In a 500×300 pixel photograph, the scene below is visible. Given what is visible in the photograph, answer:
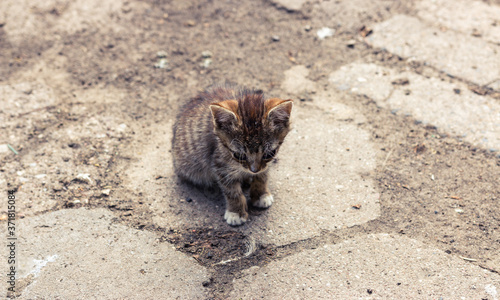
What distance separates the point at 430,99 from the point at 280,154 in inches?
69.3

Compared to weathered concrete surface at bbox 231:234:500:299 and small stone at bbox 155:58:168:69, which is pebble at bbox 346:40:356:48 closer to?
small stone at bbox 155:58:168:69

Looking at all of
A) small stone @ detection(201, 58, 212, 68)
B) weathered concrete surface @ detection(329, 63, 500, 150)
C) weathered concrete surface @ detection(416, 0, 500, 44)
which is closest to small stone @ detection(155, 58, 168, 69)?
small stone @ detection(201, 58, 212, 68)

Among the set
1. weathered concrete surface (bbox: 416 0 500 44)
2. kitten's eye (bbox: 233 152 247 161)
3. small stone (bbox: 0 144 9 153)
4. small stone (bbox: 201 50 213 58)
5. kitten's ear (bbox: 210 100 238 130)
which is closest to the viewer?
kitten's ear (bbox: 210 100 238 130)

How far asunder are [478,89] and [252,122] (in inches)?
114

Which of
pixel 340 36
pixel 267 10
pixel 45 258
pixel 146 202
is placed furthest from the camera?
pixel 267 10

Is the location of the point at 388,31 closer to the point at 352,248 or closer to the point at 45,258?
the point at 352,248

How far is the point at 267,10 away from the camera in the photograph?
228 inches

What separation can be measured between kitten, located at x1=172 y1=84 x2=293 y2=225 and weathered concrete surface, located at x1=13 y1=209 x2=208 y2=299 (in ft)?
2.14

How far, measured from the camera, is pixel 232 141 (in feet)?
10.0

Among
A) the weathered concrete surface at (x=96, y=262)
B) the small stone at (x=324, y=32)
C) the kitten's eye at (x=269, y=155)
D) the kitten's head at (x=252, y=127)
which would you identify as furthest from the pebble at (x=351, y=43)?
the weathered concrete surface at (x=96, y=262)

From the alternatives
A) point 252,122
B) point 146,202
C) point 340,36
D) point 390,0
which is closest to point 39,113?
point 146,202

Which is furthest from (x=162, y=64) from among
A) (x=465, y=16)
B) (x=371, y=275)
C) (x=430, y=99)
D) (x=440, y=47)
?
(x=465, y=16)

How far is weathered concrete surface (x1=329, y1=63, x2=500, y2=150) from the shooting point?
410 cm

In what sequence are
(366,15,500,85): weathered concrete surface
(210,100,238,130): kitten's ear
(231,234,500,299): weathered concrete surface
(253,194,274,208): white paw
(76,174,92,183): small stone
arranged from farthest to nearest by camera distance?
(366,15,500,85): weathered concrete surface
(76,174,92,183): small stone
(253,194,274,208): white paw
(210,100,238,130): kitten's ear
(231,234,500,299): weathered concrete surface
